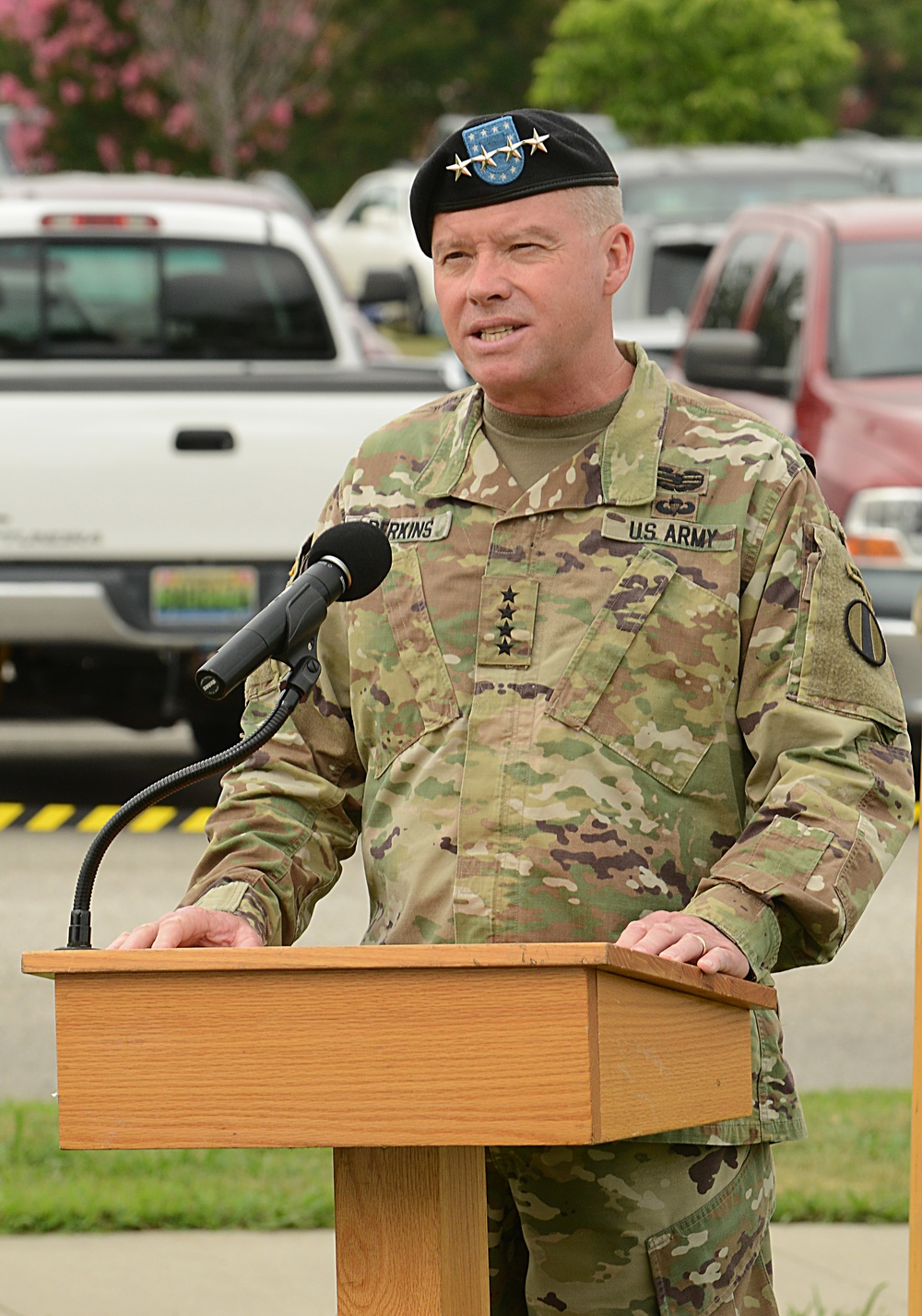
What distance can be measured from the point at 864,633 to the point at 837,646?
0.07 metres

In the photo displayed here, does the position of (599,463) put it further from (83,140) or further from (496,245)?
(83,140)

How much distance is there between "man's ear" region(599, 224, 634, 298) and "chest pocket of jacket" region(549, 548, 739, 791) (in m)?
0.38

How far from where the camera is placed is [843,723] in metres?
2.92

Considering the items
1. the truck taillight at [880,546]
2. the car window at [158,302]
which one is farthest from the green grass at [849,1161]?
the car window at [158,302]

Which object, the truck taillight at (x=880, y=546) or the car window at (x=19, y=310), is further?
the car window at (x=19, y=310)

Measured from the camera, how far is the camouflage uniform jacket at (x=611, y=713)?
2.94 meters

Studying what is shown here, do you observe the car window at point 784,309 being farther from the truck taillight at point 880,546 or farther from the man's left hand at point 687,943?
the man's left hand at point 687,943

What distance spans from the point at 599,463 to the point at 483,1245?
3.26ft

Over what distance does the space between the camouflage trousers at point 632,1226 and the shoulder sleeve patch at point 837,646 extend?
0.56 meters

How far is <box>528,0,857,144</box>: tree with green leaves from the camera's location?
29.8m

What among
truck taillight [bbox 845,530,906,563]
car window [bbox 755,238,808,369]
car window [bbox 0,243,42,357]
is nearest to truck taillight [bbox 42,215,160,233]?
car window [bbox 0,243,42,357]

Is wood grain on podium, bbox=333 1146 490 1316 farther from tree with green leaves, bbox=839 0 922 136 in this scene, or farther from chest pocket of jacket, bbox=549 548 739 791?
tree with green leaves, bbox=839 0 922 136

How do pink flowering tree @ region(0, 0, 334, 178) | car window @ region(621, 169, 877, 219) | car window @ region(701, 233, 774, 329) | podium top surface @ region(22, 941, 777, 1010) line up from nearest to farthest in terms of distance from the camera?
podium top surface @ region(22, 941, 777, 1010) < car window @ region(701, 233, 774, 329) < car window @ region(621, 169, 877, 219) < pink flowering tree @ region(0, 0, 334, 178)

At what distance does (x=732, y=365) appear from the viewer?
1016 centimetres
